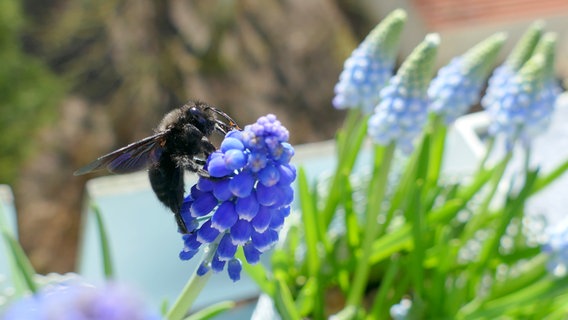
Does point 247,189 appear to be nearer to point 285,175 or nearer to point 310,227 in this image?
point 285,175

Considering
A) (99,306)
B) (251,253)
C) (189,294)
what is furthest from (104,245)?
(99,306)

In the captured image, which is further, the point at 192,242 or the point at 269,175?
the point at 192,242

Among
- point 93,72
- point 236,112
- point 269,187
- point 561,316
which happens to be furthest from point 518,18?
point 269,187

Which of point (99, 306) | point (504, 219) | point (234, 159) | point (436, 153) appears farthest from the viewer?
point (436, 153)

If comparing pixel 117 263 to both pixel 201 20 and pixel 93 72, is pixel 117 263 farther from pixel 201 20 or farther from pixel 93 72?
pixel 201 20

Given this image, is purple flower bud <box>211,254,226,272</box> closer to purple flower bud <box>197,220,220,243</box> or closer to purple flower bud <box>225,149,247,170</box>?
purple flower bud <box>197,220,220,243</box>

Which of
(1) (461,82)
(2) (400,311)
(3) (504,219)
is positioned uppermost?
(1) (461,82)

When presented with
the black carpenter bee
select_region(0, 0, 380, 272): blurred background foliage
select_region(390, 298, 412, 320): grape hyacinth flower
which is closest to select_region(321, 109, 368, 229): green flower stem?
select_region(390, 298, 412, 320): grape hyacinth flower
